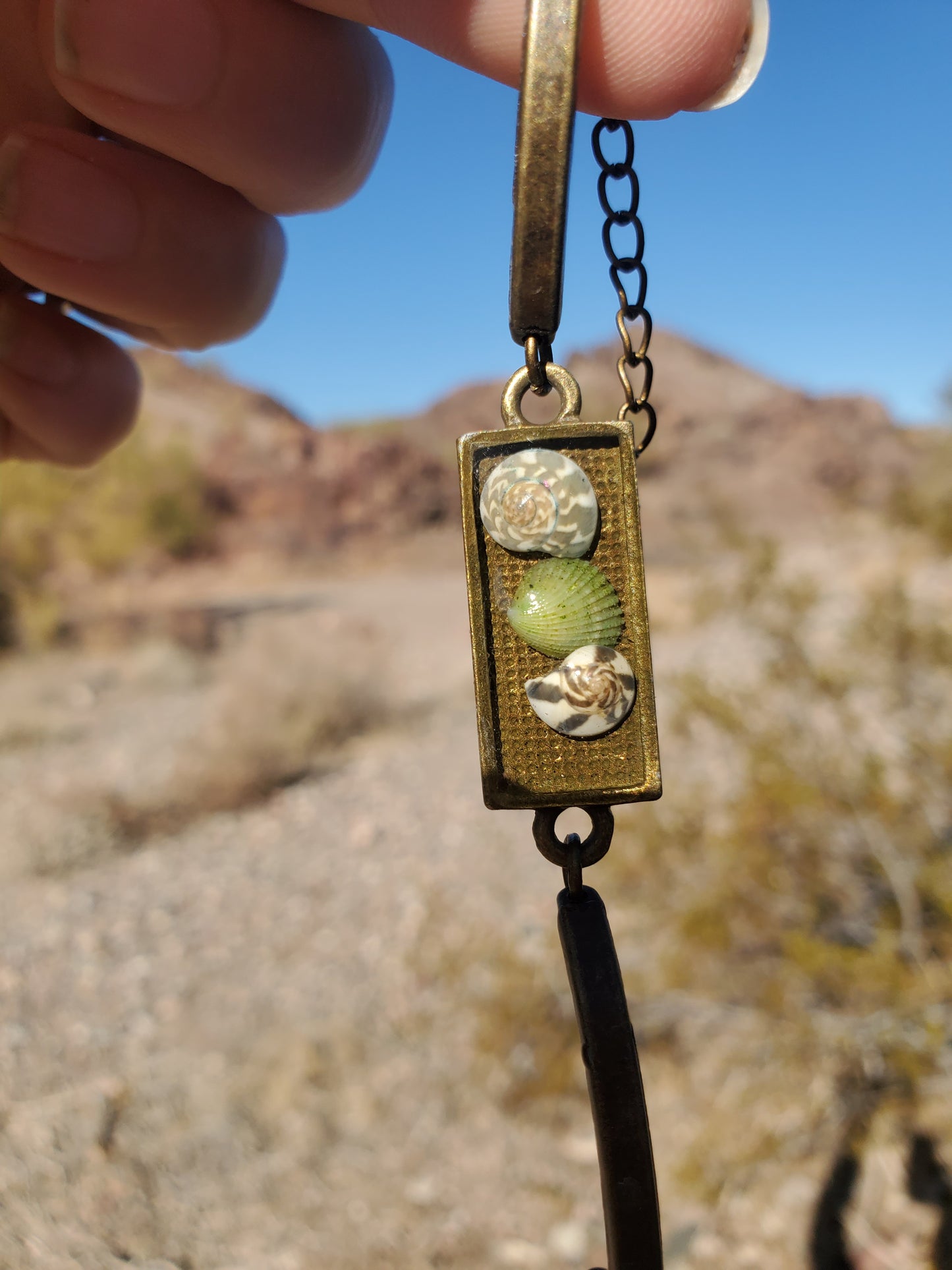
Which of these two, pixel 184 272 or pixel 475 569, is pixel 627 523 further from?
pixel 184 272

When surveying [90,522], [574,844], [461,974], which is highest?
[90,522]

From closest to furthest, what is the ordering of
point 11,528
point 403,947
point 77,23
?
point 77,23 < point 403,947 < point 11,528

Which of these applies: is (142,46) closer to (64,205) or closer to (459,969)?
(64,205)

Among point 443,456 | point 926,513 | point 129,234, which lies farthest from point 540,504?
point 443,456

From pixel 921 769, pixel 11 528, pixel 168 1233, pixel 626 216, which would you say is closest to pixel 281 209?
pixel 626 216

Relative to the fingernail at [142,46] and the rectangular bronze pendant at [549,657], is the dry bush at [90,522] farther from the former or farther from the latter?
the rectangular bronze pendant at [549,657]

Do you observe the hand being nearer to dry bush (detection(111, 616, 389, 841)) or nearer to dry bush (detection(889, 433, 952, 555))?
dry bush (detection(889, 433, 952, 555))

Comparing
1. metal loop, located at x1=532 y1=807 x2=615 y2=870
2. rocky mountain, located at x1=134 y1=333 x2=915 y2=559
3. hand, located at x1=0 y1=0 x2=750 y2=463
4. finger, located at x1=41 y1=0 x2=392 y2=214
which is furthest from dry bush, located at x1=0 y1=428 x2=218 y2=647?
metal loop, located at x1=532 y1=807 x2=615 y2=870
